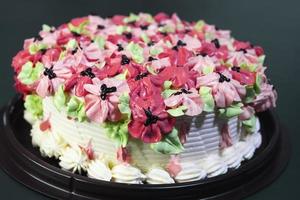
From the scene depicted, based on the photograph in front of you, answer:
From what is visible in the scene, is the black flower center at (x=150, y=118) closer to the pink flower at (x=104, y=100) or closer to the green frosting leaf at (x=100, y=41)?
the pink flower at (x=104, y=100)

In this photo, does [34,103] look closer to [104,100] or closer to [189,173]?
[104,100]

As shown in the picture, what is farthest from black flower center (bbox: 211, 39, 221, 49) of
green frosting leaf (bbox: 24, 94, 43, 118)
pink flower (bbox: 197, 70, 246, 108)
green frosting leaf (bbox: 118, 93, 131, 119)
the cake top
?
green frosting leaf (bbox: 24, 94, 43, 118)

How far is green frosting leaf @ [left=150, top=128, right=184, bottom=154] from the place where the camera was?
92.0 inches

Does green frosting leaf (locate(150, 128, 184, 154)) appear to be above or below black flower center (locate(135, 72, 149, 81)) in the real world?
below

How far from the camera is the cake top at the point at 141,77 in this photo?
234 centimetres

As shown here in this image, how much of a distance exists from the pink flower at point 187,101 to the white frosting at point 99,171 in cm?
39

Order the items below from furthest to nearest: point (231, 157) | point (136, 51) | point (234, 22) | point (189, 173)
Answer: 1. point (234, 22)
2. point (136, 51)
3. point (231, 157)
4. point (189, 173)

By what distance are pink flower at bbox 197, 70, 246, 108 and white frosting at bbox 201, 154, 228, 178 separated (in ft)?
0.85

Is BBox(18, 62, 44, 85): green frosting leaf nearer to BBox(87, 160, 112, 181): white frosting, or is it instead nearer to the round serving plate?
the round serving plate

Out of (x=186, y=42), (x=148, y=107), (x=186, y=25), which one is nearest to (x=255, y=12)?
(x=186, y=25)

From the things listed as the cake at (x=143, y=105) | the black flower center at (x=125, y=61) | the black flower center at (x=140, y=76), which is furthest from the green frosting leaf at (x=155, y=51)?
the black flower center at (x=140, y=76)

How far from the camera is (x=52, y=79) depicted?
253cm

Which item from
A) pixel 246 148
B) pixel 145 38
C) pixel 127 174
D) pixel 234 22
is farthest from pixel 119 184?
pixel 234 22

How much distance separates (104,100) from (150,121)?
0.20m
